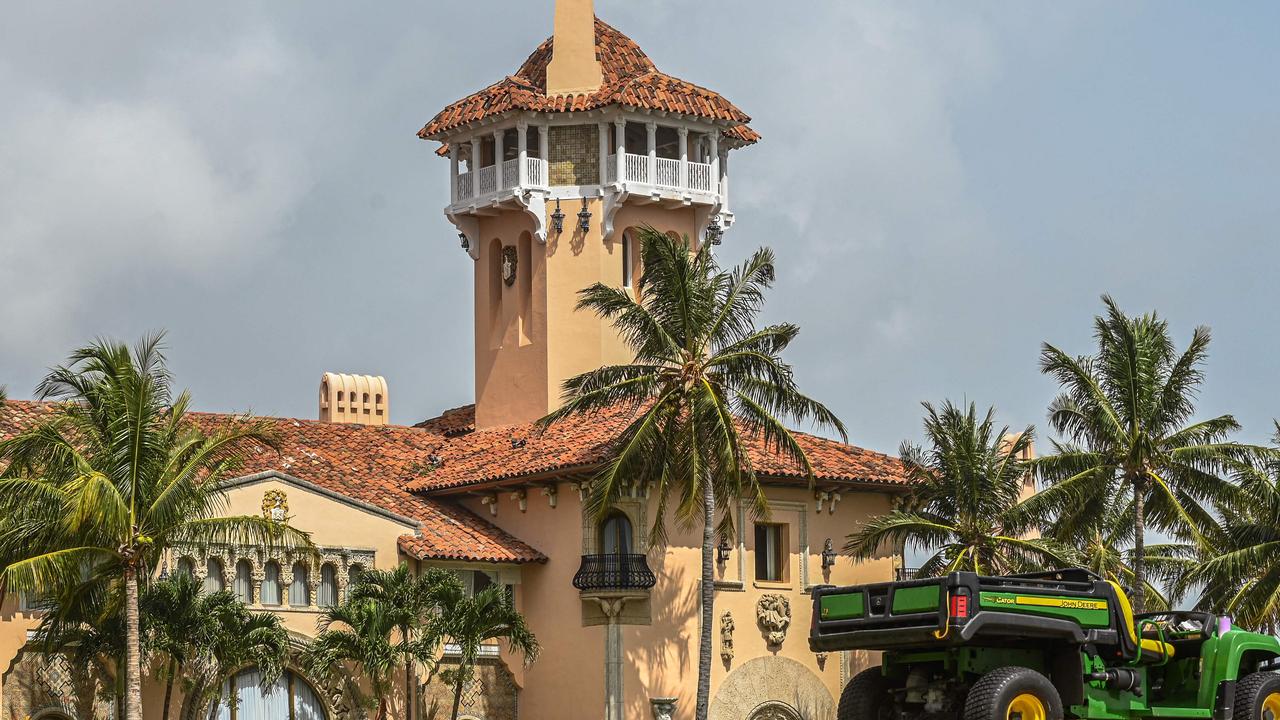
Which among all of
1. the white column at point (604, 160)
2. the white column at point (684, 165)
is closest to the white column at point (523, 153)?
the white column at point (604, 160)

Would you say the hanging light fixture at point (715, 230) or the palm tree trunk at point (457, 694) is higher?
the hanging light fixture at point (715, 230)

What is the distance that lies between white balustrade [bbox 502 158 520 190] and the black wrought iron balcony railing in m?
10.6

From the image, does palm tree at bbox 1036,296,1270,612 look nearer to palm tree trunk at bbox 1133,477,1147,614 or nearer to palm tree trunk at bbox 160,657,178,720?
palm tree trunk at bbox 1133,477,1147,614

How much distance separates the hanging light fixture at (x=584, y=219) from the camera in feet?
167

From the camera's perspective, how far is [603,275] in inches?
2018

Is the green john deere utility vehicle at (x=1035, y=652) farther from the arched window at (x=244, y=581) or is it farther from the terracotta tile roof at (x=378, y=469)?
the terracotta tile roof at (x=378, y=469)

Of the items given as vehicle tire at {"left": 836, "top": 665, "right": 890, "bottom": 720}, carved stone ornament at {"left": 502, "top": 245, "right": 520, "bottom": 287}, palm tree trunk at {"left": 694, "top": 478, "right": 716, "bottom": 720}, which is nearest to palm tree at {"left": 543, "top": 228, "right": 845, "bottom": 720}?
→ palm tree trunk at {"left": 694, "top": 478, "right": 716, "bottom": 720}

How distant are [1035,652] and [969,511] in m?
18.5

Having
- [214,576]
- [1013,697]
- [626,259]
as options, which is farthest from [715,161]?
[1013,697]

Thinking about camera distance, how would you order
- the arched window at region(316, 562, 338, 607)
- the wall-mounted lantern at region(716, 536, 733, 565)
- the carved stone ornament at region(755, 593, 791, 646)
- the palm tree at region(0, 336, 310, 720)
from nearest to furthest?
the palm tree at region(0, 336, 310, 720), the arched window at region(316, 562, 338, 607), the wall-mounted lantern at region(716, 536, 733, 565), the carved stone ornament at region(755, 593, 791, 646)

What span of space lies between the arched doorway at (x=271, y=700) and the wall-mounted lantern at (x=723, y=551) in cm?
930

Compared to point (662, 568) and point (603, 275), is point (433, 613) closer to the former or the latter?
point (662, 568)

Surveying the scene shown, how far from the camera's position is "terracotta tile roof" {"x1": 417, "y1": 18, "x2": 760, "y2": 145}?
5041 centimetres

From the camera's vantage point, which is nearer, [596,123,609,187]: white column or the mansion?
the mansion
